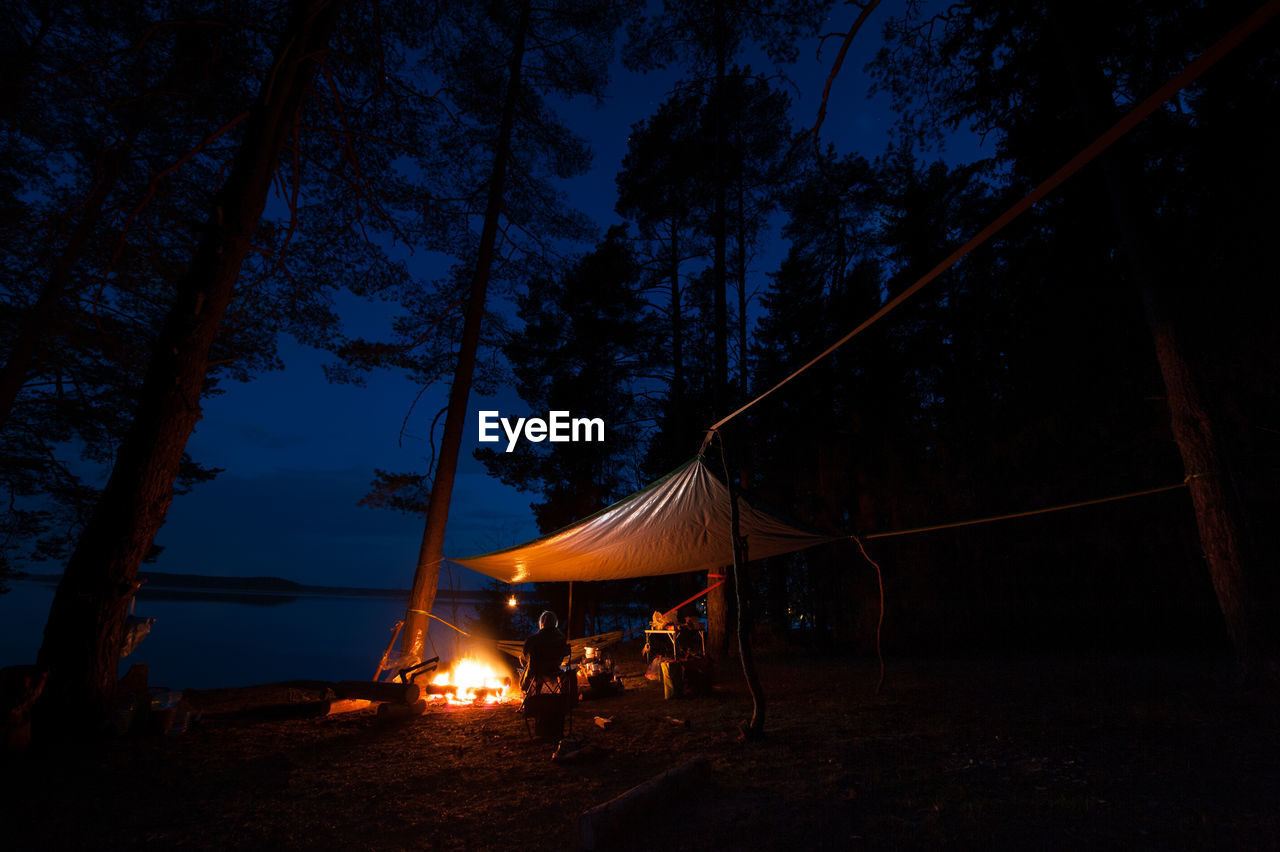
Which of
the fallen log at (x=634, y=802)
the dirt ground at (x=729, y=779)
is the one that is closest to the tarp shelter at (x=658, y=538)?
the dirt ground at (x=729, y=779)

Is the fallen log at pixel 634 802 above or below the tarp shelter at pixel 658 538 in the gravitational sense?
below

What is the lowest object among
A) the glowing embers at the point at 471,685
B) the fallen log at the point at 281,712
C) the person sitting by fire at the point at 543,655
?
the glowing embers at the point at 471,685

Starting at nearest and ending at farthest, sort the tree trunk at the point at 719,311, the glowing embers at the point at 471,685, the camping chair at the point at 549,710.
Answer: the camping chair at the point at 549,710, the glowing embers at the point at 471,685, the tree trunk at the point at 719,311

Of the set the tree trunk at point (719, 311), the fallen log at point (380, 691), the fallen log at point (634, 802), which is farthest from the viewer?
the tree trunk at point (719, 311)

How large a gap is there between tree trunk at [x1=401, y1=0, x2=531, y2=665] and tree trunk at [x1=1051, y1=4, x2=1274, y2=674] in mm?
5764

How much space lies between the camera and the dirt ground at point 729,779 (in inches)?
87.5

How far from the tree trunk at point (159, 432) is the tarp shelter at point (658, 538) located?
2943mm

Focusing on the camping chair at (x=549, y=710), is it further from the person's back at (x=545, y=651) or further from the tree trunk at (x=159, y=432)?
the tree trunk at (x=159, y=432)

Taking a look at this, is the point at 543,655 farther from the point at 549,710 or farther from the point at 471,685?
the point at 471,685

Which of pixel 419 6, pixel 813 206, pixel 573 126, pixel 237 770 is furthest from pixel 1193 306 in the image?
pixel 237 770

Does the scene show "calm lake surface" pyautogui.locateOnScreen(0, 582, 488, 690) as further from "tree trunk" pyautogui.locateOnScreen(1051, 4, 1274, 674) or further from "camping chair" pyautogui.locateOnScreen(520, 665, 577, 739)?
"tree trunk" pyautogui.locateOnScreen(1051, 4, 1274, 674)

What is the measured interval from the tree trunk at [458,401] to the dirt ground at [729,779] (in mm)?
1430

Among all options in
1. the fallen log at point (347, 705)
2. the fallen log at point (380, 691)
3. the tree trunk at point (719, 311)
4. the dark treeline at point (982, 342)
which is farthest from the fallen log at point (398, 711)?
the dark treeline at point (982, 342)

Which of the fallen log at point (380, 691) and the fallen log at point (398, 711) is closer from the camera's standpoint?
the fallen log at point (398, 711)
